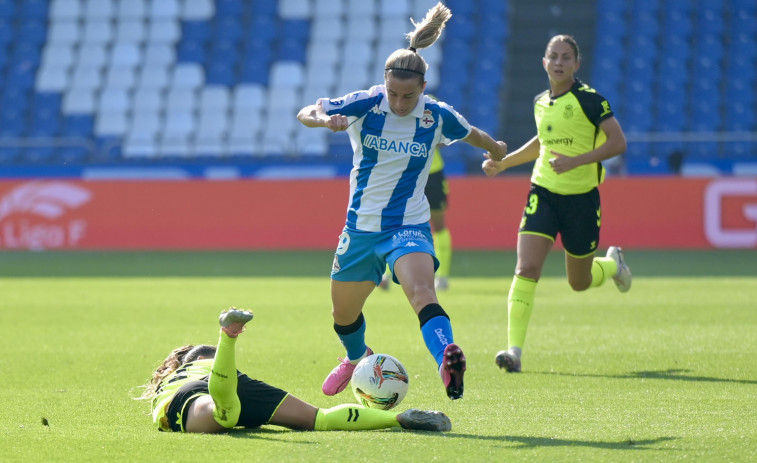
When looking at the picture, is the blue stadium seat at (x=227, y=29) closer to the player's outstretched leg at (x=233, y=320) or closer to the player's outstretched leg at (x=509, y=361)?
the player's outstretched leg at (x=509, y=361)

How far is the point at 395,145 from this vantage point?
609cm

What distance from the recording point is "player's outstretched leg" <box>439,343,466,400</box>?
206 inches

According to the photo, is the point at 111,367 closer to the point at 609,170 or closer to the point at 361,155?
the point at 361,155

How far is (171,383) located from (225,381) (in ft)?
1.91

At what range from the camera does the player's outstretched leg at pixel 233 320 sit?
511 cm

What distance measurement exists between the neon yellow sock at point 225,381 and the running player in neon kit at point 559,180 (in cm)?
280

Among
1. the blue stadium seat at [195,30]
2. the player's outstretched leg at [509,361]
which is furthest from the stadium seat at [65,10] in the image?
the player's outstretched leg at [509,361]

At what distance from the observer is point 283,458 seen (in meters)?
4.77

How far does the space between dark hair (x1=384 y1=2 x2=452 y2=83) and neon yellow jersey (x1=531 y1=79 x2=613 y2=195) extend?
1631 mm

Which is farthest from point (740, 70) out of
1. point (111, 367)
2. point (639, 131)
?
point (111, 367)

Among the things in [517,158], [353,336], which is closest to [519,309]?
[517,158]

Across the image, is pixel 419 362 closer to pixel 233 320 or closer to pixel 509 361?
pixel 509 361

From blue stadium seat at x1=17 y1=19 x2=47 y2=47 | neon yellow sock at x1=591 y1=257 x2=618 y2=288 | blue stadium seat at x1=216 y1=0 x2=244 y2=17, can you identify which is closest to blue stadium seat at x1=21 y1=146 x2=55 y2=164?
blue stadium seat at x1=17 y1=19 x2=47 y2=47

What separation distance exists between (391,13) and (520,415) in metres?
20.5
